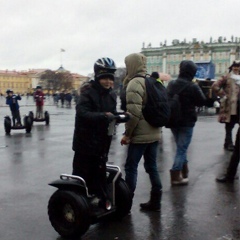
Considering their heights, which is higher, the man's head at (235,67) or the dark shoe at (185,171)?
the man's head at (235,67)

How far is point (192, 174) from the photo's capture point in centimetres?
699

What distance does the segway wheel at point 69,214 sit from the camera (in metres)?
4.04

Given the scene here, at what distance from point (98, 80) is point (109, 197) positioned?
4.13 ft

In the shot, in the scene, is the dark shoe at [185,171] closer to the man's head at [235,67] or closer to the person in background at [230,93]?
the person in background at [230,93]

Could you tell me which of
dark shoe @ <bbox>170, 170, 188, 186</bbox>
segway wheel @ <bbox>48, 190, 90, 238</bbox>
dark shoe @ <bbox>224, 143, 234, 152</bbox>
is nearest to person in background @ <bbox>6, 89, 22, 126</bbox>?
dark shoe @ <bbox>224, 143, 234, 152</bbox>

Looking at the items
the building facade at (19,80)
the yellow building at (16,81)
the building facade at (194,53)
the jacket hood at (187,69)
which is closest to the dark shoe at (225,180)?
the jacket hood at (187,69)

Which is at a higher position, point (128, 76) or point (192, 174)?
point (128, 76)

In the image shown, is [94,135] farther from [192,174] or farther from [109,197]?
[192,174]

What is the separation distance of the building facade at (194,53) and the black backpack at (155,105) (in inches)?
4453

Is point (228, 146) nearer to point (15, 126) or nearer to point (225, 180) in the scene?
point (225, 180)

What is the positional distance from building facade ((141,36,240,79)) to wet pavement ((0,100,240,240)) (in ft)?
362

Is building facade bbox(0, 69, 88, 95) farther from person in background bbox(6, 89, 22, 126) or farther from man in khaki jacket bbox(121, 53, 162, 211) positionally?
man in khaki jacket bbox(121, 53, 162, 211)

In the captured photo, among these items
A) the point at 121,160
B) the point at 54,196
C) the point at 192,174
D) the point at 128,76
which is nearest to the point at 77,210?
the point at 54,196

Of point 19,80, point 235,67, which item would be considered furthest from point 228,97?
point 19,80
